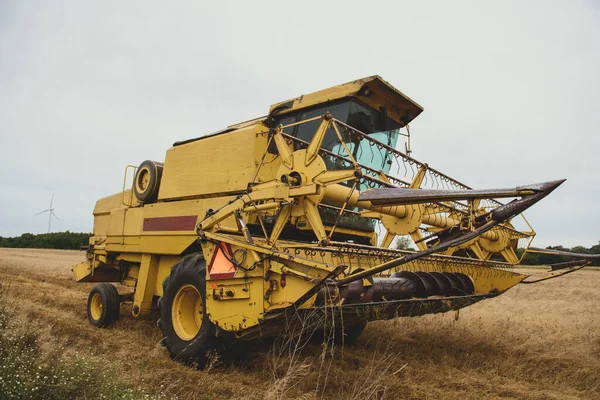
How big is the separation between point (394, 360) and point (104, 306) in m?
4.50

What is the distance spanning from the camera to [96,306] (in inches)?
302

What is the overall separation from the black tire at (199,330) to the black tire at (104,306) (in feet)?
7.43

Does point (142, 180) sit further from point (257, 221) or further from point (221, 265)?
point (221, 265)

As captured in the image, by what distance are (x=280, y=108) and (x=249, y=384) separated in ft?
10.7

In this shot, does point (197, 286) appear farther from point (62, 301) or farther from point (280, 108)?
point (62, 301)

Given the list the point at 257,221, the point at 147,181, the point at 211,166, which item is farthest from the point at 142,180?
the point at 257,221

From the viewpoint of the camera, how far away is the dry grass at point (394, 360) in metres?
4.20

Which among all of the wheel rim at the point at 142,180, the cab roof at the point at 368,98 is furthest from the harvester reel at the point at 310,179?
the wheel rim at the point at 142,180

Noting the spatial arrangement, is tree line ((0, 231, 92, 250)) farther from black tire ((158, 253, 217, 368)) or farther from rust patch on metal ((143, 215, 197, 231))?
black tire ((158, 253, 217, 368))

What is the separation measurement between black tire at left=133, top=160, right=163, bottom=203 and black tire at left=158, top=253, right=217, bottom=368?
2.04 metres

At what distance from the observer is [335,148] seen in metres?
5.55

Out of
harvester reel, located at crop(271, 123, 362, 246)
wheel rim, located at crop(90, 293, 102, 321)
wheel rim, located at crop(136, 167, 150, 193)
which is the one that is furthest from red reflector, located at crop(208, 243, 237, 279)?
wheel rim, located at crop(90, 293, 102, 321)

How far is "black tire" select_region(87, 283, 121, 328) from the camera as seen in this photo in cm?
718

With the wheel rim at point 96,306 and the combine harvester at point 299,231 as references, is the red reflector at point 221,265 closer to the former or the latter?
the combine harvester at point 299,231
